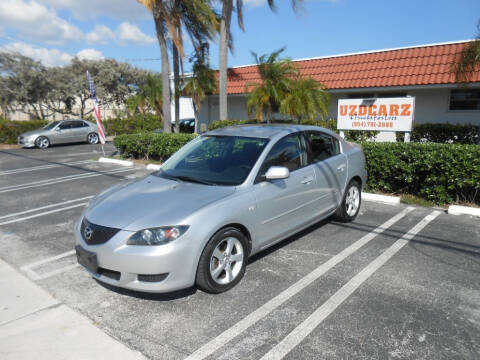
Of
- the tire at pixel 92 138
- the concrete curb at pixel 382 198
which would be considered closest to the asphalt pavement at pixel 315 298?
the concrete curb at pixel 382 198

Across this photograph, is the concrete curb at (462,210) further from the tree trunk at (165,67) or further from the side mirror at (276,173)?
the tree trunk at (165,67)

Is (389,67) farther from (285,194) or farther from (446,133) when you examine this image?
(285,194)

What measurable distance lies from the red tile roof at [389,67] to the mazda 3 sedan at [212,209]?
387 inches

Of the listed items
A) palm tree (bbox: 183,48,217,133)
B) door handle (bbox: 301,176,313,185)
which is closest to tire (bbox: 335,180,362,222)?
door handle (bbox: 301,176,313,185)

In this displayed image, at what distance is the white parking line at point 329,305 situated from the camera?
2939 mm

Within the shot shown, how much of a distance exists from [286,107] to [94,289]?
30.9ft

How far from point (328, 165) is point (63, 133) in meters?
17.7

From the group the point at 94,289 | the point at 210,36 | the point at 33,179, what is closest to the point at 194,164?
the point at 94,289

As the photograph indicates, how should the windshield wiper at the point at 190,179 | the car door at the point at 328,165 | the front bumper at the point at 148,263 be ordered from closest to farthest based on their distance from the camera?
the front bumper at the point at 148,263 → the windshield wiper at the point at 190,179 → the car door at the point at 328,165

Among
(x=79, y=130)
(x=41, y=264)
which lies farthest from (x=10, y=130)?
(x=41, y=264)

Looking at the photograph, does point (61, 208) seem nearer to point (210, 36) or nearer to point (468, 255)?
point (468, 255)

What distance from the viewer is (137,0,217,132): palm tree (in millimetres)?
14188

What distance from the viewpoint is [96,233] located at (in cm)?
356

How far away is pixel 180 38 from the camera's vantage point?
49.4 ft
